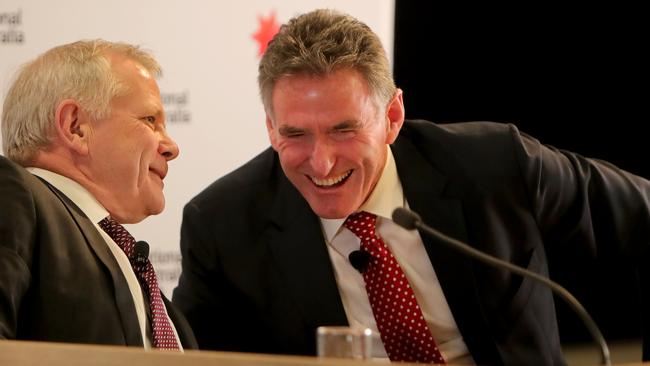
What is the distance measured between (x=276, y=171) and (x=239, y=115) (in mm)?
585

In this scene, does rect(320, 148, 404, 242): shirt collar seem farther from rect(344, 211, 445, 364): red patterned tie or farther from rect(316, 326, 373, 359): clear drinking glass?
rect(316, 326, 373, 359): clear drinking glass

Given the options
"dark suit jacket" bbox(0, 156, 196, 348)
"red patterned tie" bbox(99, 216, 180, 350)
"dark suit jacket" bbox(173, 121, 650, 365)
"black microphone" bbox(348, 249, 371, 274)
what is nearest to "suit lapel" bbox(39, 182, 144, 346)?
"dark suit jacket" bbox(0, 156, 196, 348)

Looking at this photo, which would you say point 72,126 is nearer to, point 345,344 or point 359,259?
point 359,259

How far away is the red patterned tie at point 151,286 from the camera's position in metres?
2.72

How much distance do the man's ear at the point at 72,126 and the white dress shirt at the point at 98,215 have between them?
0.08 metres

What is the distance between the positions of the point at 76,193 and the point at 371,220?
0.77 meters

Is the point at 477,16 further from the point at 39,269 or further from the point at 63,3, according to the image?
the point at 39,269

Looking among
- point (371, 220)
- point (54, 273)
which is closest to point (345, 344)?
point (54, 273)

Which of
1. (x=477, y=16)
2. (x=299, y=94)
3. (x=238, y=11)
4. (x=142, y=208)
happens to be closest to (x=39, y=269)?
(x=142, y=208)

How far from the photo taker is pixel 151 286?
9.12ft

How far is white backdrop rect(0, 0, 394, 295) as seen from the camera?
3.77m

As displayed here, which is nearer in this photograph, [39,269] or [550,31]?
[39,269]

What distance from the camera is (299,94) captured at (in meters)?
2.92

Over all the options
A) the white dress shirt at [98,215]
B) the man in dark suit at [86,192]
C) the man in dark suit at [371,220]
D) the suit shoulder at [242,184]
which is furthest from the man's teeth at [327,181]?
the white dress shirt at [98,215]
